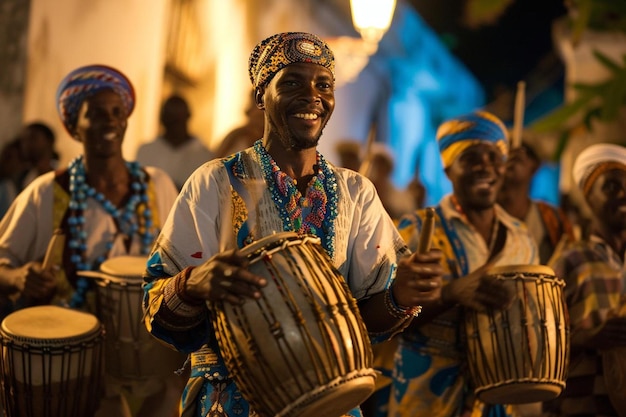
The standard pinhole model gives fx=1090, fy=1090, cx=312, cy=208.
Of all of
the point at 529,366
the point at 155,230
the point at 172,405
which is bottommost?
the point at 172,405

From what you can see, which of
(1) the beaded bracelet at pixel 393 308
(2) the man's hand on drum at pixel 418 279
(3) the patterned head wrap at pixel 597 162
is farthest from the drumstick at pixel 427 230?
(3) the patterned head wrap at pixel 597 162

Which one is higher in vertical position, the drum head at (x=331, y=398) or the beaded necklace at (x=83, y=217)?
the beaded necklace at (x=83, y=217)

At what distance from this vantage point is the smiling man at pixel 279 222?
359 cm

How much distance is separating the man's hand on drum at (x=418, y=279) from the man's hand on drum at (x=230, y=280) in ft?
1.86

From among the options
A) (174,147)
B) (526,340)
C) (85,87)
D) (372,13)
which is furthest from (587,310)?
(372,13)

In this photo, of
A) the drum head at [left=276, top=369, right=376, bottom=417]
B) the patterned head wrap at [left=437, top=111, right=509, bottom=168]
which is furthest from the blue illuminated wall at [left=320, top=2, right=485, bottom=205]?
the drum head at [left=276, top=369, right=376, bottom=417]

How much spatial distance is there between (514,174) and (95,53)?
4484 mm

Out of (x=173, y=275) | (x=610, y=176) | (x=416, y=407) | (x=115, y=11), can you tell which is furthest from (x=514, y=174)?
(x=115, y=11)

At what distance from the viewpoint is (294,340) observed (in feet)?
10.6

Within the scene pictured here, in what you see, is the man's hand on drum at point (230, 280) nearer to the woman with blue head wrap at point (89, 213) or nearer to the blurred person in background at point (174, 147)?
the woman with blue head wrap at point (89, 213)

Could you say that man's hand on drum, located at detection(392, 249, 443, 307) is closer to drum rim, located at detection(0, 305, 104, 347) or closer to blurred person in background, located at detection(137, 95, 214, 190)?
drum rim, located at detection(0, 305, 104, 347)

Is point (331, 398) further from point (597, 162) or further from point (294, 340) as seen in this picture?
point (597, 162)

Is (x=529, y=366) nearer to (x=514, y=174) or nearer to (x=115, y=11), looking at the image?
(x=514, y=174)

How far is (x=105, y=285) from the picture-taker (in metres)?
5.14
